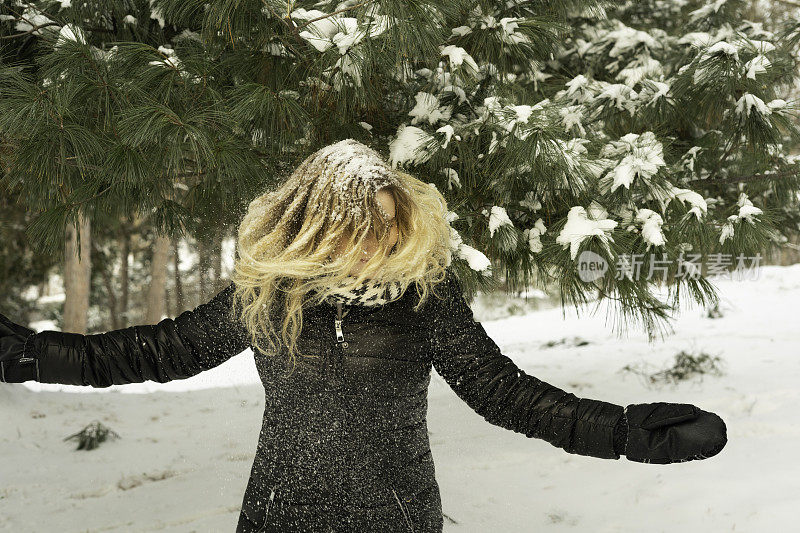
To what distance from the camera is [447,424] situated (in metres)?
4.78

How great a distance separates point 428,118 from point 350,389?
62.2 inches

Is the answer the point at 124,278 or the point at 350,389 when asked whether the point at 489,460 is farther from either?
the point at 124,278

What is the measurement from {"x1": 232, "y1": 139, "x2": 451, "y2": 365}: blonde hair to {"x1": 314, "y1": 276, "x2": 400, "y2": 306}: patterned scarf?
0.06 feet

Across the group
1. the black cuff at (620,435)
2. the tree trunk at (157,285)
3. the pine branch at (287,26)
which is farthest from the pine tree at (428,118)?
→ the tree trunk at (157,285)

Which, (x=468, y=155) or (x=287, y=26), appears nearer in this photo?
(x=287, y=26)

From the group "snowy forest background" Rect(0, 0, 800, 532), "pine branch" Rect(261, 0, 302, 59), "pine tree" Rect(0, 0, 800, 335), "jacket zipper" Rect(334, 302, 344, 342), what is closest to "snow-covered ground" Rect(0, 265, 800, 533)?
"snowy forest background" Rect(0, 0, 800, 532)

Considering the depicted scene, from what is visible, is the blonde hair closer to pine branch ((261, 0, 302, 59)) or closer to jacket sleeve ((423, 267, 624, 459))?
jacket sleeve ((423, 267, 624, 459))

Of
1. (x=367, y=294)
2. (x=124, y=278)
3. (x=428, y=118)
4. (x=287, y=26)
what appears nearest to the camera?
(x=367, y=294)

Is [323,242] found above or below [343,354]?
above

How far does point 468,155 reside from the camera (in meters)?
2.62

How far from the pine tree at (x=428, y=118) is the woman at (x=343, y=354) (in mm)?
786

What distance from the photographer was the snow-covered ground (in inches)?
131

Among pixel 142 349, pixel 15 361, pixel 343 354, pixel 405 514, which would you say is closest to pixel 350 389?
pixel 343 354

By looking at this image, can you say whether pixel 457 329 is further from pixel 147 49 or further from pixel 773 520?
pixel 773 520
